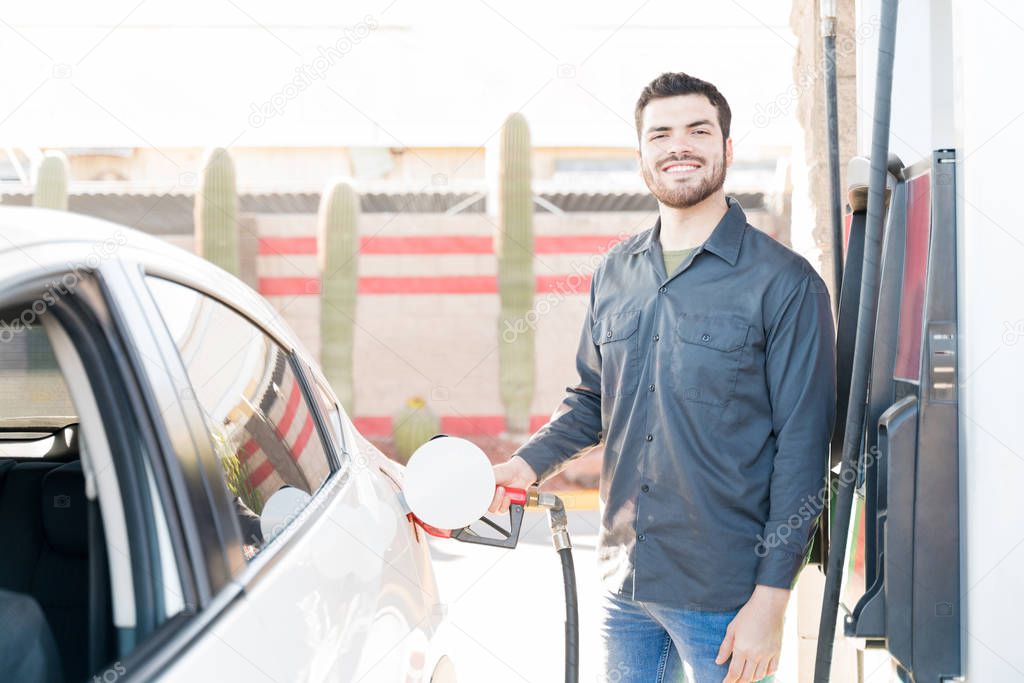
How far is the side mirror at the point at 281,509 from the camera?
1670 mm

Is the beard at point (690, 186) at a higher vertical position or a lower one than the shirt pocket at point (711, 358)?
higher

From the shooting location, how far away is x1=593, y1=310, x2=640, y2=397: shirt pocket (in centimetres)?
223

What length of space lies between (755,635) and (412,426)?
12.7 m

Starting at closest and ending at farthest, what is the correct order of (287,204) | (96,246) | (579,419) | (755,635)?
(96,246) → (755,635) → (579,419) → (287,204)

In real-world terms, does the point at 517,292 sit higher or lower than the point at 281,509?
higher

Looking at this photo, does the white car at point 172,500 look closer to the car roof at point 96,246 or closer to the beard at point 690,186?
the car roof at point 96,246

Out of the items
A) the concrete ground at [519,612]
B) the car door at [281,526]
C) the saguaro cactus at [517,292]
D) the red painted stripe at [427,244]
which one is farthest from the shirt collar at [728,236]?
the red painted stripe at [427,244]

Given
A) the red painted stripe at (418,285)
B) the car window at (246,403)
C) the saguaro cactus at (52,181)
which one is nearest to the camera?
the car window at (246,403)

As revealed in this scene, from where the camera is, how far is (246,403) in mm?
1794

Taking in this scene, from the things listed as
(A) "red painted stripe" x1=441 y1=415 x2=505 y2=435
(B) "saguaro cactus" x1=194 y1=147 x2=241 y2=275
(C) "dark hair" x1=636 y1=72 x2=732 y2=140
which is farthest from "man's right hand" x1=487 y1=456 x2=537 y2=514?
(B) "saguaro cactus" x1=194 y1=147 x2=241 y2=275

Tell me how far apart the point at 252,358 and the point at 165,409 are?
0.49 meters

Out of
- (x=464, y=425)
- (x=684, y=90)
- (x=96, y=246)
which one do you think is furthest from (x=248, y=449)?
(x=464, y=425)

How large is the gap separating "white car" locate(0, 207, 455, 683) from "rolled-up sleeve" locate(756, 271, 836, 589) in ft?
2.40

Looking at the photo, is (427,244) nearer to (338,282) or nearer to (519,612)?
(338,282)
